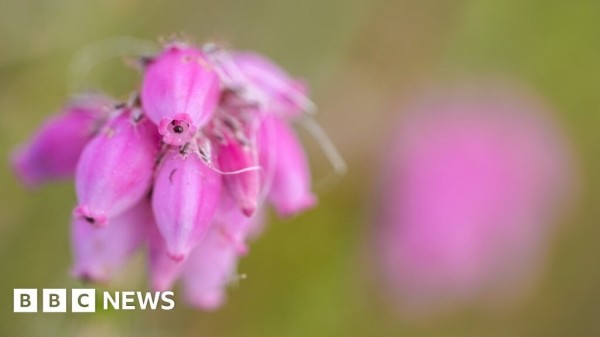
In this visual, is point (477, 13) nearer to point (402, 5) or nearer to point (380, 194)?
point (402, 5)

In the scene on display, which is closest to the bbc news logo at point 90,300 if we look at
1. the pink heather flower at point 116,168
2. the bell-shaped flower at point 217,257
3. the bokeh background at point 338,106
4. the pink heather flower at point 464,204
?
the bell-shaped flower at point 217,257

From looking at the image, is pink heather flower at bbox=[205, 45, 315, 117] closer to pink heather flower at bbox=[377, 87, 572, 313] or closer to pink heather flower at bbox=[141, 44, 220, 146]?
pink heather flower at bbox=[141, 44, 220, 146]

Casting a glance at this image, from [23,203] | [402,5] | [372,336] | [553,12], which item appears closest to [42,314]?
[23,203]

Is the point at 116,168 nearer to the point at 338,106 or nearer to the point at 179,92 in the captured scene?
the point at 179,92

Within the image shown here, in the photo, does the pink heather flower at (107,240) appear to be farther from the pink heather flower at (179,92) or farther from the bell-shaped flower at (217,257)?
the pink heather flower at (179,92)

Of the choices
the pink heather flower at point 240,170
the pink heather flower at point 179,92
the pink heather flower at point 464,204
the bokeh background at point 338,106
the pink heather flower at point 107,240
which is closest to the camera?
the pink heather flower at point 179,92

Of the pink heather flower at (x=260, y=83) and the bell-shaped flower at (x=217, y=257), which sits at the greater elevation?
the pink heather flower at (x=260, y=83)

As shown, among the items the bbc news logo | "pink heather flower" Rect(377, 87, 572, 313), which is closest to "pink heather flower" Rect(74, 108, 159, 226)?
the bbc news logo

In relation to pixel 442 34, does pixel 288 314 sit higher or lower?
lower
